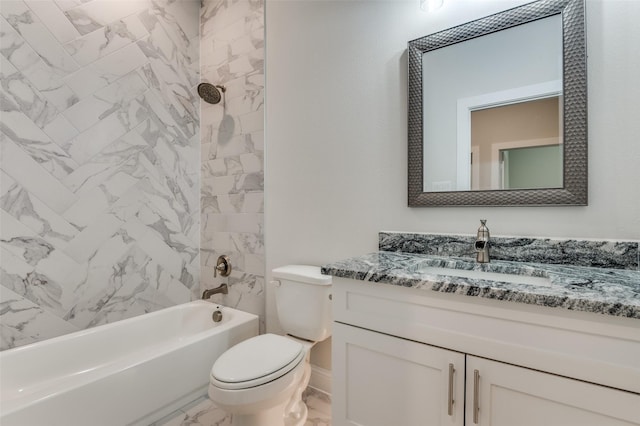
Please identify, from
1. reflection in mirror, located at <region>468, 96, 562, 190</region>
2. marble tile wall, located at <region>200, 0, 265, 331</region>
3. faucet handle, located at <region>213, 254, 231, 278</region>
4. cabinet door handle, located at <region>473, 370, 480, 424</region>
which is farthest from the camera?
faucet handle, located at <region>213, 254, 231, 278</region>

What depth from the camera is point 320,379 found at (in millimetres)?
1830

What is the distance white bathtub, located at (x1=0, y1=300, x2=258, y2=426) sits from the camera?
121 centimetres

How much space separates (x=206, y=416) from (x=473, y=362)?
1435 mm

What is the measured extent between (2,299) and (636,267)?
2.78 m

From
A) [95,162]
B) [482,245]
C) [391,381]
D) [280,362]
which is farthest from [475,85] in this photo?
[95,162]

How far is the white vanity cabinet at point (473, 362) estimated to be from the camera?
72 centimetres

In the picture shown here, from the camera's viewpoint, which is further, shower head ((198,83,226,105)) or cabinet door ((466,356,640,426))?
shower head ((198,83,226,105))

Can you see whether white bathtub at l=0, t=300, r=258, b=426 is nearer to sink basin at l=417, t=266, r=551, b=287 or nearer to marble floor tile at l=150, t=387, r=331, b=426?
marble floor tile at l=150, t=387, r=331, b=426

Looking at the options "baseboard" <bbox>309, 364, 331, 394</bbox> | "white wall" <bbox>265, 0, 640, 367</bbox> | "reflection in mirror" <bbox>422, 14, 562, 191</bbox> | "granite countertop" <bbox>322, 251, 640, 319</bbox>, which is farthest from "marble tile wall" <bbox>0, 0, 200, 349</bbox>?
"reflection in mirror" <bbox>422, 14, 562, 191</bbox>

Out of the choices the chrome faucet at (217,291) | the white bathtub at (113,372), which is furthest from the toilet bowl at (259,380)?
the chrome faucet at (217,291)

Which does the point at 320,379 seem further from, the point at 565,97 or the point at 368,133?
the point at 565,97

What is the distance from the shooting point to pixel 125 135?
198cm

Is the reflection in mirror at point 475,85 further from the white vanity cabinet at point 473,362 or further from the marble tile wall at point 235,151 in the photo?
the marble tile wall at point 235,151

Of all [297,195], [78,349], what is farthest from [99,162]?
[297,195]
